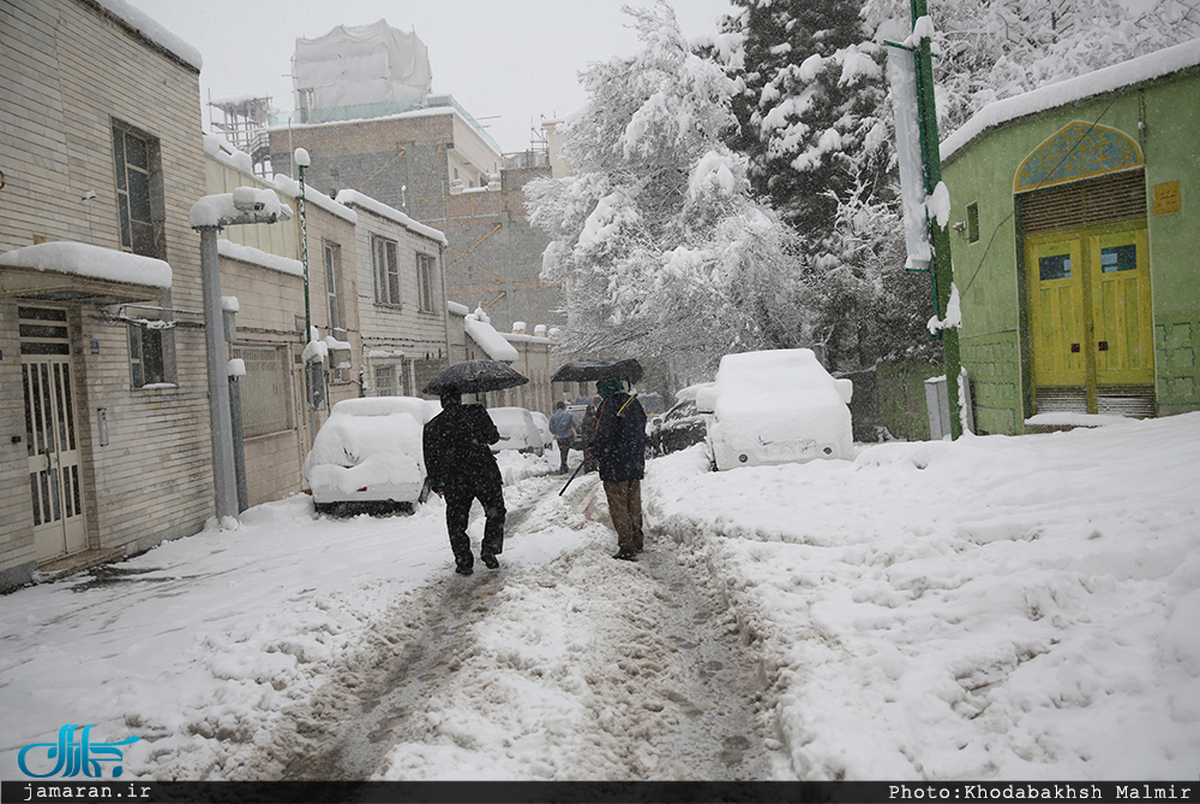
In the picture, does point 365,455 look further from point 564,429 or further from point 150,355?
point 564,429

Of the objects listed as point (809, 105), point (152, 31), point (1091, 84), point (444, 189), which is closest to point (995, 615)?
point (1091, 84)

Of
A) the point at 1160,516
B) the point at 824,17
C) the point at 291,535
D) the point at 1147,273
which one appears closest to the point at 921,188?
the point at 1147,273

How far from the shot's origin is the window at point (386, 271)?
64.5 ft

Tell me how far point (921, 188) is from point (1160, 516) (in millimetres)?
5344

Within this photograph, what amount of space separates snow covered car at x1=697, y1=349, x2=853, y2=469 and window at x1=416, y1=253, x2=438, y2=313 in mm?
13460

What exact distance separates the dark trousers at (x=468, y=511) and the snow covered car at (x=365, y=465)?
12.2ft

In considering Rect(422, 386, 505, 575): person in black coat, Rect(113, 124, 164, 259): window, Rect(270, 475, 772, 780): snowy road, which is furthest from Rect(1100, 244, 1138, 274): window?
Rect(113, 124, 164, 259): window

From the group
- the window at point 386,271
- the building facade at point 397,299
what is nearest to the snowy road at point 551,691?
the building facade at point 397,299

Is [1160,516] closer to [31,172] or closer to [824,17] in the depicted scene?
[31,172]

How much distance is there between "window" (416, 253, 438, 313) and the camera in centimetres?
2284

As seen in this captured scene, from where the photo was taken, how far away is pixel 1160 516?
4598 millimetres

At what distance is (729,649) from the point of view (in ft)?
16.5

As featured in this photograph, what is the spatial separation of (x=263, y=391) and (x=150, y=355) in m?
3.00

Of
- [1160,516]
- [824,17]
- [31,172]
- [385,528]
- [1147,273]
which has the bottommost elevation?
[385,528]
